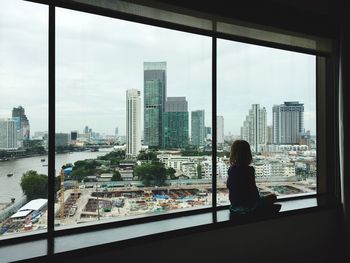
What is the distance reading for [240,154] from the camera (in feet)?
6.94

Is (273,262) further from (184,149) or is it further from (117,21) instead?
(117,21)

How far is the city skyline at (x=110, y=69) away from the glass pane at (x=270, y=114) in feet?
0.03

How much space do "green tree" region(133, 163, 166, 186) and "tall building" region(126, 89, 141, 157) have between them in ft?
0.35

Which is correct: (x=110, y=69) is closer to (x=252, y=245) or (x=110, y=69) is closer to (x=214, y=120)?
(x=214, y=120)

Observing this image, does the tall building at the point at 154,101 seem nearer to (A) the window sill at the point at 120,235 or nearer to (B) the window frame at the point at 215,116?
(B) the window frame at the point at 215,116

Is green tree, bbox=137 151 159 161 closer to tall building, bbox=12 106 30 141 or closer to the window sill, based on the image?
the window sill

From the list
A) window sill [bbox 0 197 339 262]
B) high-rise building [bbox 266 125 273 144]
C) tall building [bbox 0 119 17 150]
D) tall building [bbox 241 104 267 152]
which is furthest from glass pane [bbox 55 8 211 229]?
high-rise building [bbox 266 125 273 144]

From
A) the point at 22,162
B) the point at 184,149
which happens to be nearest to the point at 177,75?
the point at 184,149

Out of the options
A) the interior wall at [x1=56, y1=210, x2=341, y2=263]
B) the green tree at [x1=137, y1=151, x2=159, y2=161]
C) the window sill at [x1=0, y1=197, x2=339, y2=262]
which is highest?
the green tree at [x1=137, y1=151, x2=159, y2=161]

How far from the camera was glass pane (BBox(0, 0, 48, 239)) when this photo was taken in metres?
1.57

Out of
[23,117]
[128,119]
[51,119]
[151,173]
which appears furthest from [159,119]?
[23,117]

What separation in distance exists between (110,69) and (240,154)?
3.40 feet

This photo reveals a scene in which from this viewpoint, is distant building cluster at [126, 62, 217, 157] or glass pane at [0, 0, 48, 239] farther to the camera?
distant building cluster at [126, 62, 217, 157]

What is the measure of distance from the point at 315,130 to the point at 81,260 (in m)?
2.24
